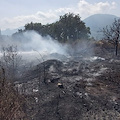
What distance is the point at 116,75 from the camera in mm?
11992

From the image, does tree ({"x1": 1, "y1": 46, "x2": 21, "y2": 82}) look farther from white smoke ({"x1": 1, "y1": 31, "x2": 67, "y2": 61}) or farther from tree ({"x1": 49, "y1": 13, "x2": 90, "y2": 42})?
tree ({"x1": 49, "y1": 13, "x2": 90, "y2": 42})

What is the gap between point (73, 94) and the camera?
923 centimetres

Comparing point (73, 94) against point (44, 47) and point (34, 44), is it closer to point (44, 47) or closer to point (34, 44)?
point (44, 47)

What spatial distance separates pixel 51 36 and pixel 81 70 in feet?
72.9

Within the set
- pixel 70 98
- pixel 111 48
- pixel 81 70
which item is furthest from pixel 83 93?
pixel 111 48

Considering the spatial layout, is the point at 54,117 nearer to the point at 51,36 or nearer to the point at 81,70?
the point at 81,70

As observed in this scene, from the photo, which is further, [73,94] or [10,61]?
[10,61]

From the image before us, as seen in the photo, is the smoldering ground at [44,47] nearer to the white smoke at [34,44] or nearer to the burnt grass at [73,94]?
the white smoke at [34,44]

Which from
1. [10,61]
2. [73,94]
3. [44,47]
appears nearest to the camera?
[73,94]

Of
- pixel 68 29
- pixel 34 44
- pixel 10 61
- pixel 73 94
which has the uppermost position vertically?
pixel 68 29

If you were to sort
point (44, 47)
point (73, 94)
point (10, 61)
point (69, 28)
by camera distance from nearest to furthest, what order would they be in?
point (73, 94), point (10, 61), point (44, 47), point (69, 28)

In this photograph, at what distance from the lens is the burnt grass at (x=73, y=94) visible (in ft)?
24.2

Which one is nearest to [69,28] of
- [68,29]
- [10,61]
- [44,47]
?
[68,29]

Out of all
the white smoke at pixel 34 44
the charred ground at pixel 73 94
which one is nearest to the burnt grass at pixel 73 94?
the charred ground at pixel 73 94
